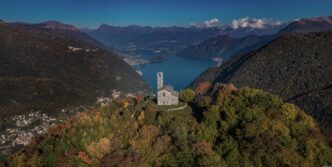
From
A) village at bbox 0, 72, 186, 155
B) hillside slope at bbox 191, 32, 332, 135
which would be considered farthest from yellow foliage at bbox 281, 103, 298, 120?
A: village at bbox 0, 72, 186, 155

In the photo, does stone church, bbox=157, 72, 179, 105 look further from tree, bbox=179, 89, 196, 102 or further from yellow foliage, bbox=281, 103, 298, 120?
yellow foliage, bbox=281, 103, 298, 120

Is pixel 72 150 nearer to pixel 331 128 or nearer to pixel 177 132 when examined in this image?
pixel 177 132

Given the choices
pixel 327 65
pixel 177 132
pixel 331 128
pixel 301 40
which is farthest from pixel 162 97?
pixel 301 40

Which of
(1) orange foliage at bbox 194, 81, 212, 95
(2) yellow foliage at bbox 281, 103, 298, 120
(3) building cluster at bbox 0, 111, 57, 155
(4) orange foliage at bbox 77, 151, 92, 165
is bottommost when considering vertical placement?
(3) building cluster at bbox 0, 111, 57, 155

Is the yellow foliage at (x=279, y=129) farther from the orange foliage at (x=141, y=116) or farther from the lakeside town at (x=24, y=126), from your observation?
the lakeside town at (x=24, y=126)

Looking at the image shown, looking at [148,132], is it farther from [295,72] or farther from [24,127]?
[295,72]
